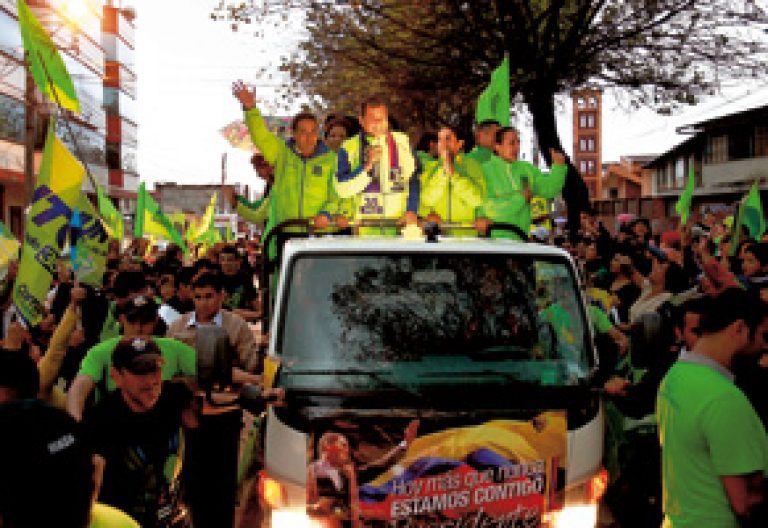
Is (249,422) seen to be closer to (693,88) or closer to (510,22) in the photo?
(510,22)

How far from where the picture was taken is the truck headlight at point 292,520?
4234 mm

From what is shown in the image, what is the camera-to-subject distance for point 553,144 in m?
21.3

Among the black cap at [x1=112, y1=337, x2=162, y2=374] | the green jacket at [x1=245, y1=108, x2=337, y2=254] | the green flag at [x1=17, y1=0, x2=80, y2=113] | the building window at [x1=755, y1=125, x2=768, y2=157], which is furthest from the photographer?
the building window at [x1=755, y1=125, x2=768, y2=157]

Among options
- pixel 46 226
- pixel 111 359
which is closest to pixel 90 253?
pixel 46 226

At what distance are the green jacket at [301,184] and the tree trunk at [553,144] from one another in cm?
1330

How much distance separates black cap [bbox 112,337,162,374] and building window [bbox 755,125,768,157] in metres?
38.7

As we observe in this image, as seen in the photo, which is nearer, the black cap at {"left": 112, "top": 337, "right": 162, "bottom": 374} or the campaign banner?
the campaign banner

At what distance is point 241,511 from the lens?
695 centimetres

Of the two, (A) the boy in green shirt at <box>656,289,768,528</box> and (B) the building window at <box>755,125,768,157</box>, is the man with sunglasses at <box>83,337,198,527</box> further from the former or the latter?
(B) the building window at <box>755,125,768,157</box>

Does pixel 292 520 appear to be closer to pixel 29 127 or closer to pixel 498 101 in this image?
pixel 498 101

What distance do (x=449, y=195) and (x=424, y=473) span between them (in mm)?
3315

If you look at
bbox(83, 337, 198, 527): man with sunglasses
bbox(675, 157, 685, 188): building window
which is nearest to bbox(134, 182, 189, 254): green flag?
bbox(83, 337, 198, 527): man with sunglasses

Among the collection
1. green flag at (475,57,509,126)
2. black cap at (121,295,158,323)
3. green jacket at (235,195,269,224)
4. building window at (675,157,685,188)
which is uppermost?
building window at (675,157,685,188)

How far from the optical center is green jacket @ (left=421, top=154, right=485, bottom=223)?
7102 millimetres
